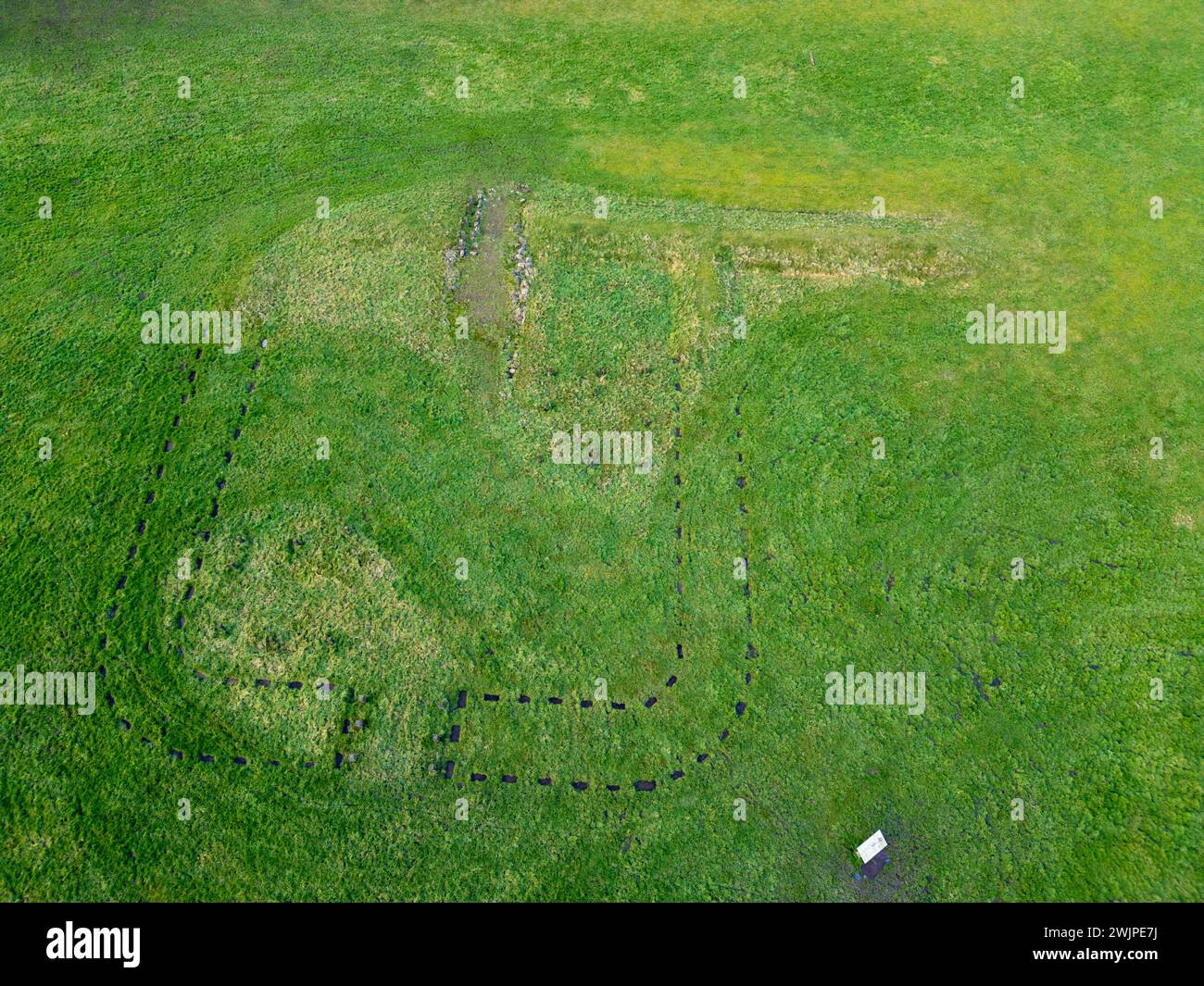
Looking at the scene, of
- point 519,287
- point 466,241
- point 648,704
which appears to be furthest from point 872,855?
point 466,241

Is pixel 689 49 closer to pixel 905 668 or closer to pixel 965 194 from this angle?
pixel 965 194

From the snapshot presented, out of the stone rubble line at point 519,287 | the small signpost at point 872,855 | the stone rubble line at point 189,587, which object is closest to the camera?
the small signpost at point 872,855

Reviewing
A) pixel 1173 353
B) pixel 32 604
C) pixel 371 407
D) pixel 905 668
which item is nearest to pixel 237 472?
pixel 371 407

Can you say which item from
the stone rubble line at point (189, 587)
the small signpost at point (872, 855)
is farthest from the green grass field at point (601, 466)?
the small signpost at point (872, 855)

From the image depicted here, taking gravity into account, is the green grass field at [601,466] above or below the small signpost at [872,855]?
above

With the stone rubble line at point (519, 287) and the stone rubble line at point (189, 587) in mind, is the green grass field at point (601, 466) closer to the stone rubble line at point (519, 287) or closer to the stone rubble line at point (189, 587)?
the stone rubble line at point (189, 587)

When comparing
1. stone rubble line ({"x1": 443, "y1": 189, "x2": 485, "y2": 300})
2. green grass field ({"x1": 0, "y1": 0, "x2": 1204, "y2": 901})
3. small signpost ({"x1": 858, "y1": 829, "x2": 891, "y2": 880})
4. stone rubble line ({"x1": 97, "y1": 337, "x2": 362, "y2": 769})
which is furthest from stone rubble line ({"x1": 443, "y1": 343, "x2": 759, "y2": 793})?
stone rubble line ({"x1": 443, "y1": 189, "x2": 485, "y2": 300})
